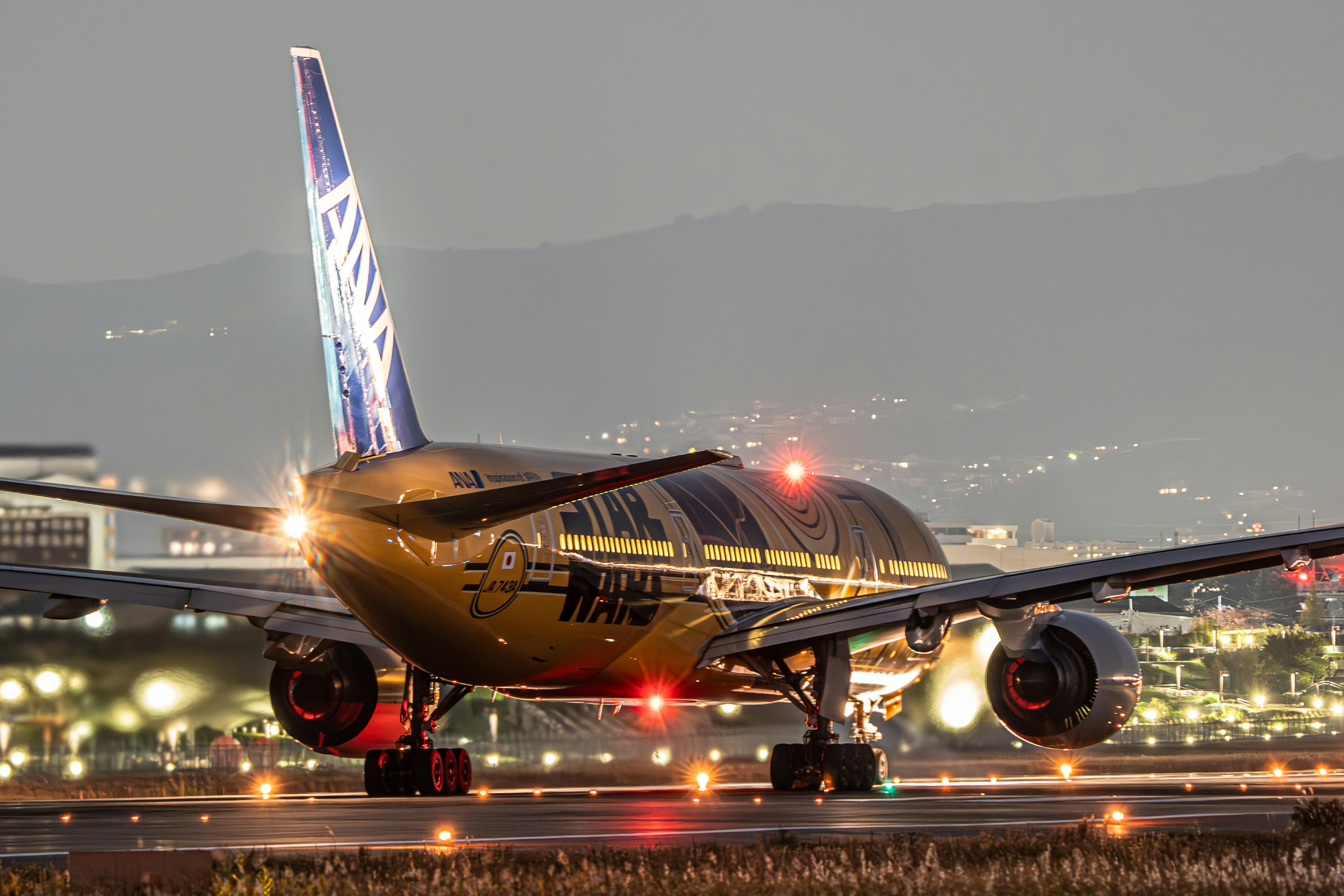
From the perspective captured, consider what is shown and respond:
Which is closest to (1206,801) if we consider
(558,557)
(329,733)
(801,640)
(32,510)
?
(801,640)

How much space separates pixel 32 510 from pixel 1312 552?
20.8 m

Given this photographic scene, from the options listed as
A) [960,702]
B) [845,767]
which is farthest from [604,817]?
[960,702]

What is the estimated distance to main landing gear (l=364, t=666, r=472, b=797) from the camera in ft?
69.3

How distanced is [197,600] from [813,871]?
572 inches

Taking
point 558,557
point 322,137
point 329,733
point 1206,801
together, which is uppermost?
point 322,137

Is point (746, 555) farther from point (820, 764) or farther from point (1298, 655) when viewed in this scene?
point (1298, 655)

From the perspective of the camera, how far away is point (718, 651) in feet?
76.3

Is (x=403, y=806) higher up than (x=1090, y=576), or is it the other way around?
(x=1090, y=576)

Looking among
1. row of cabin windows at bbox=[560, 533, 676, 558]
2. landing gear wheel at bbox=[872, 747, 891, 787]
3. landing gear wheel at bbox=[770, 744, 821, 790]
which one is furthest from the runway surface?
row of cabin windows at bbox=[560, 533, 676, 558]

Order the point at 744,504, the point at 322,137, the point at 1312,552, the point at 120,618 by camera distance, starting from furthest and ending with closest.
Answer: the point at 120,618
the point at 744,504
the point at 322,137
the point at 1312,552

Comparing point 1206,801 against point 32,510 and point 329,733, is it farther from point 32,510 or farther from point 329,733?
point 32,510

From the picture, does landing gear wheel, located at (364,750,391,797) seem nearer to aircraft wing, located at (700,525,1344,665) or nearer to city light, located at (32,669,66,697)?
aircraft wing, located at (700,525,1344,665)

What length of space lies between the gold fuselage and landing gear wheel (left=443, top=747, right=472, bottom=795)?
3.58 feet

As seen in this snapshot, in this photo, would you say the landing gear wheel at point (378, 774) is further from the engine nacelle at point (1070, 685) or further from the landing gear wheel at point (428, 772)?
the engine nacelle at point (1070, 685)
